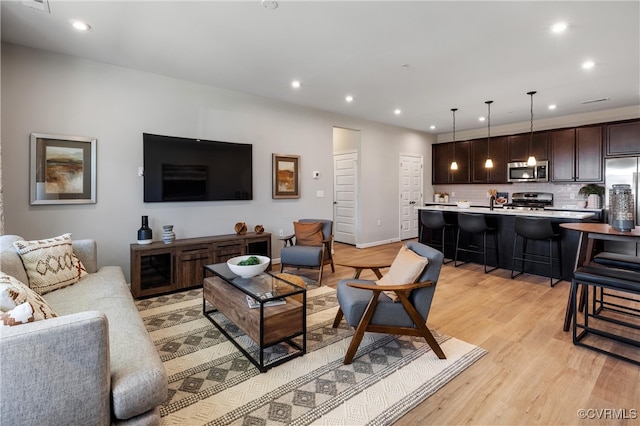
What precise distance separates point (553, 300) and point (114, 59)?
18.6ft

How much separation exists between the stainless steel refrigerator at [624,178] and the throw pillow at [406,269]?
16.1 ft

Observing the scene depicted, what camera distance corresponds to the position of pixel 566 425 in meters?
1.66

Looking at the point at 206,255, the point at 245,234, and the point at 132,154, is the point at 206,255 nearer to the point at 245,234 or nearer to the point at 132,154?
the point at 245,234

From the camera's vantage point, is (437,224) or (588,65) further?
(437,224)

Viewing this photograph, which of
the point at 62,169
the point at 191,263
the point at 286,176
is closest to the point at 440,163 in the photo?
the point at 286,176

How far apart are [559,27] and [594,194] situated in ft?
14.0

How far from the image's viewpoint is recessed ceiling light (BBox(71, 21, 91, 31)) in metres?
2.76

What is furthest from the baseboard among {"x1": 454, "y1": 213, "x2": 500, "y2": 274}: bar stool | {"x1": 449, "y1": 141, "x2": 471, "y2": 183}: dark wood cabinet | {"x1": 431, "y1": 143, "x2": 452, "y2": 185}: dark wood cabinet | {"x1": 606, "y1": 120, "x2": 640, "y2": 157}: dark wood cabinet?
{"x1": 606, "y1": 120, "x2": 640, "y2": 157}: dark wood cabinet

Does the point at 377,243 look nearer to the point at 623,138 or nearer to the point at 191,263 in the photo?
the point at 191,263

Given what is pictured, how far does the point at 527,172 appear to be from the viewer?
6480 mm

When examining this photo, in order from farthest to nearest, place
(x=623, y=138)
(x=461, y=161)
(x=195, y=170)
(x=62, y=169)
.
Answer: (x=461, y=161) → (x=623, y=138) → (x=195, y=170) → (x=62, y=169)

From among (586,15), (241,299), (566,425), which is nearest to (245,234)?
(241,299)

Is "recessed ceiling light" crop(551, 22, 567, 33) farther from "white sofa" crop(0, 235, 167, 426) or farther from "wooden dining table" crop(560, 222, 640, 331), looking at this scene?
"white sofa" crop(0, 235, 167, 426)

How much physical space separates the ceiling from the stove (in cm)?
226
